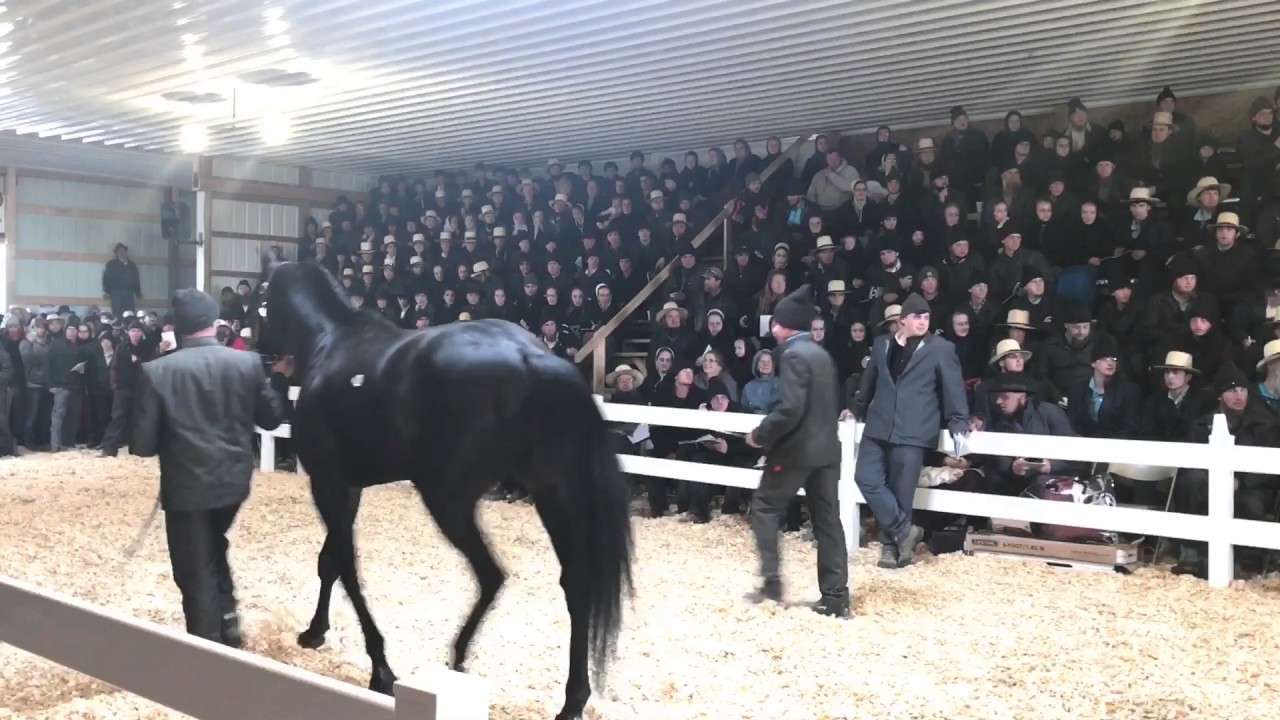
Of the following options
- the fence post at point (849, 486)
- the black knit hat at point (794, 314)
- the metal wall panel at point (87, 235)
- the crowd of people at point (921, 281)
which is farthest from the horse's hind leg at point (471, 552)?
the metal wall panel at point (87, 235)

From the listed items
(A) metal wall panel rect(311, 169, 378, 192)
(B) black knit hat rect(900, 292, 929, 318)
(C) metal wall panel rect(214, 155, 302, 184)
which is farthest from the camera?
(A) metal wall panel rect(311, 169, 378, 192)

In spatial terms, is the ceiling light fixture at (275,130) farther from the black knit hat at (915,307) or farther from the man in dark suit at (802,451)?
the man in dark suit at (802,451)

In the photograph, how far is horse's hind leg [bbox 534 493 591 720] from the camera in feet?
12.9

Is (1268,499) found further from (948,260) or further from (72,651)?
(72,651)

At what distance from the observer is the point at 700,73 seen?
10.8m

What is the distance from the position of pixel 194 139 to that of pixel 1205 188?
13.2m

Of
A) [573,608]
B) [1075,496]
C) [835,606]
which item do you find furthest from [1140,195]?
[573,608]

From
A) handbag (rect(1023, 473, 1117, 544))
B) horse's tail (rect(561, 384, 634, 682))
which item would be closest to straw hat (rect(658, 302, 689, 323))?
handbag (rect(1023, 473, 1117, 544))

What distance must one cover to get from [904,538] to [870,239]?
4359 millimetres

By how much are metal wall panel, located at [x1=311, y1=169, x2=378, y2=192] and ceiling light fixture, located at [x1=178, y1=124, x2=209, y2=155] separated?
223cm

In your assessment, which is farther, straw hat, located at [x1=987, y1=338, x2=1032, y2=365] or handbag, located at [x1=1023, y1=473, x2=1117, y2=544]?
straw hat, located at [x1=987, y1=338, x2=1032, y2=365]

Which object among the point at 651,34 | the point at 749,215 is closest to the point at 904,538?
the point at 651,34

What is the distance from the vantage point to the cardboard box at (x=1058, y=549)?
683 centimetres

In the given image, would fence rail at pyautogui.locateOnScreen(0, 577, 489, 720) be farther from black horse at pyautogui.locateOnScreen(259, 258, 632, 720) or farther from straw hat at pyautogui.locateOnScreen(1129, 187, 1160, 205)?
straw hat at pyautogui.locateOnScreen(1129, 187, 1160, 205)
